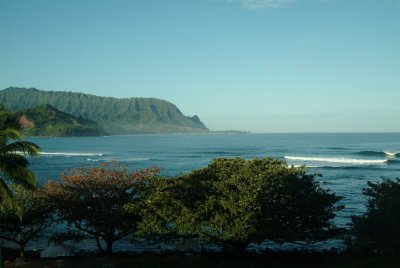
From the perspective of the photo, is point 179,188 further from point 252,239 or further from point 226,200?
point 252,239

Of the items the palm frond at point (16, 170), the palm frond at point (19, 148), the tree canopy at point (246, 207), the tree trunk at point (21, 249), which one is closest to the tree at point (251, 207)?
the tree canopy at point (246, 207)

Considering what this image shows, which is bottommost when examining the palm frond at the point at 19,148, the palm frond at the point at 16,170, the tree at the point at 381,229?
the tree at the point at 381,229

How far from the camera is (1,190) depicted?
60.3 ft

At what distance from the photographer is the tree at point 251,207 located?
2350cm

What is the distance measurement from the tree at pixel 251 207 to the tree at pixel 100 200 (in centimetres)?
401

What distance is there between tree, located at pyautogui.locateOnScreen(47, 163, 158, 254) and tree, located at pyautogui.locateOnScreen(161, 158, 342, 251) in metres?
4.01

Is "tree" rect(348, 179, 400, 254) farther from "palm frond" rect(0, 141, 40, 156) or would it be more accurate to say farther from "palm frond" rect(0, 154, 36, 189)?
"palm frond" rect(0, 141, 40, 156)

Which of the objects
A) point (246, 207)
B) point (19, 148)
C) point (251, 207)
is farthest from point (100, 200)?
point (251, 207)

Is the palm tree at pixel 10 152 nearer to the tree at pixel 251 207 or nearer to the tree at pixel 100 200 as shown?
the tree at pixel 100 200

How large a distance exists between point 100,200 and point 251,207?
10348 millimetres

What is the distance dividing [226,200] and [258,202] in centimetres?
198

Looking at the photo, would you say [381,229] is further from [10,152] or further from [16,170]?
[10,152]

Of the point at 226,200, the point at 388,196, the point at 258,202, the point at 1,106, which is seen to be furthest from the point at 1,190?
the point at 388,196

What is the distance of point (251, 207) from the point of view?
23.7m
